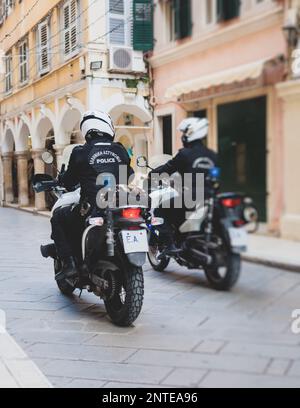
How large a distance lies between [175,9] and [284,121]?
28cm

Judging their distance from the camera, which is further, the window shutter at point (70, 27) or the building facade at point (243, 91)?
the window shutter at point (70, 27)

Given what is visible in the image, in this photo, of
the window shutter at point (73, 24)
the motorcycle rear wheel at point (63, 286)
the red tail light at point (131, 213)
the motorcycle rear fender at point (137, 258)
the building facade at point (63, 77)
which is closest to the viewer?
the building facade at point (63, 77)

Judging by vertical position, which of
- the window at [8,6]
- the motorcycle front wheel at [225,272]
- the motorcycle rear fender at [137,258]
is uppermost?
the window at [8,6]

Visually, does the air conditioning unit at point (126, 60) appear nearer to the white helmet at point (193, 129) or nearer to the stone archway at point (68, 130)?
the white helmet at point (193, 129)

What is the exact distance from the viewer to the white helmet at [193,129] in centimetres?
69

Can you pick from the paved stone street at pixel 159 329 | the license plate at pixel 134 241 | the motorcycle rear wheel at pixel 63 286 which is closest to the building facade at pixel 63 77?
the paved stone street at pixel 159 329

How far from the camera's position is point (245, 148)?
24.8 inches

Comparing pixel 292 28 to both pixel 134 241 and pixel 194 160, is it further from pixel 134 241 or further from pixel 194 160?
pixel 134 241

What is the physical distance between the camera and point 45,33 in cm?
141

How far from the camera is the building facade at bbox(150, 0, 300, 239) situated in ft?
1.96

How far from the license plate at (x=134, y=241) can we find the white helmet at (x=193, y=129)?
41.9 inches

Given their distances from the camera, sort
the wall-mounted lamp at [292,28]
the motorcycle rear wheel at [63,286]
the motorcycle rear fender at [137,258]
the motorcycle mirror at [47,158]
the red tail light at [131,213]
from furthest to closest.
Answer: the motorcycle rear wheel at [63,286]
the motorcycle rear fender at [137,258]
the red tail light at [131,213]
the motorcycle mirror at [47,158]
the wall-mounted lamp at [292,28]

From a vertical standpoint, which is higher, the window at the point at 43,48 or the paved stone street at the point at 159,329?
the window at the point at 43,48
